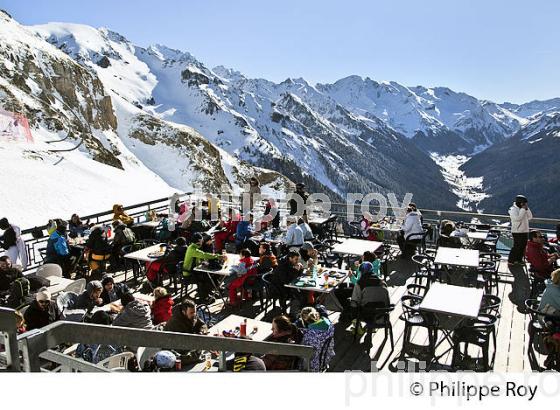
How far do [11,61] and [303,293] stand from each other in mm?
64669

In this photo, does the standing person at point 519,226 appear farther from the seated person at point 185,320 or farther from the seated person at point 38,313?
the seated person at point 38,313

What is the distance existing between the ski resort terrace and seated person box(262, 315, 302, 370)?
18cm

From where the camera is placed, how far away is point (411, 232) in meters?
12.0

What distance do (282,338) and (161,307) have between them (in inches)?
89.8

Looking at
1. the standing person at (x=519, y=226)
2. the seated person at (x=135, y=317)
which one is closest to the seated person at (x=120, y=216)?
the seated person at (x=135, y=317)

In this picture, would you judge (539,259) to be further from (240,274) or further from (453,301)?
(240,274)

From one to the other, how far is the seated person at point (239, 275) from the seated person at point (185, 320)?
2717 millimetres

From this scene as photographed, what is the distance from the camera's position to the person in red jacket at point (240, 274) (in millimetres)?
8859

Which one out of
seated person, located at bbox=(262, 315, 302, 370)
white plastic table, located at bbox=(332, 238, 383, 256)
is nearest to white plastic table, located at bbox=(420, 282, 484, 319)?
seated person, located at bbox=(262, 315, 302, 370)

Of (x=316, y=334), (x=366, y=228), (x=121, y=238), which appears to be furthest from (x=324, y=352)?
(x=366, y=228)

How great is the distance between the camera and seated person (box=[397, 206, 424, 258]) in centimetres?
1195
